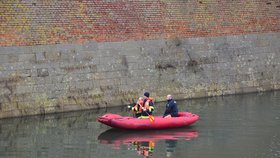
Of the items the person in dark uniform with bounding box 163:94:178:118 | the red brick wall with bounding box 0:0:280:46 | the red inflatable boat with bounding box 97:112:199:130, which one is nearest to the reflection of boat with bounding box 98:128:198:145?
the red inflatable boat with bounding box 97:112:199:130

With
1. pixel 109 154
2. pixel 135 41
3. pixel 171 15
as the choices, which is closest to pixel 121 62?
pixel 135 41

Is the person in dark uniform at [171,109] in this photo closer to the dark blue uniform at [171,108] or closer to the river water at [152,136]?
the dark blue uniform at [171,108]

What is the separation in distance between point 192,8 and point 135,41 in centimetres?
296

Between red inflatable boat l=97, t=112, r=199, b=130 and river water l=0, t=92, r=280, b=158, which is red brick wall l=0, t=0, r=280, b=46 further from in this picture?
red inflatable boat l=97, t=112, r=199, b=130

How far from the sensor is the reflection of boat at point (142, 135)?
63.9 feet

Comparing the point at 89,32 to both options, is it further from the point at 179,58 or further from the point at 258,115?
the point at 258,115

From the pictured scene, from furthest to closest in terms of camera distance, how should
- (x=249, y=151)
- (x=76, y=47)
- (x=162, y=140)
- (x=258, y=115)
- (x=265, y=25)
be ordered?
1. (x=265, y=25)
2. (x=76, y=47)
3. (x=258, y=115)
4. (x=162, y=140)
5. (x=249, y=151)

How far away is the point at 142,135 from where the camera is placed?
2031 cm

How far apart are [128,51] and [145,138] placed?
238 inches

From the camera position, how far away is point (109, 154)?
57.3 ft

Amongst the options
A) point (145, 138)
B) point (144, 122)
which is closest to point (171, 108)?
point (144, 122)

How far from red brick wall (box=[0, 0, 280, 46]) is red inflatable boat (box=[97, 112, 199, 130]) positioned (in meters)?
4.34

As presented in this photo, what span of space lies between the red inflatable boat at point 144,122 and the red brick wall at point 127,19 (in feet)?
14.2

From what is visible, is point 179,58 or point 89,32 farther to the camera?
point 179,58
